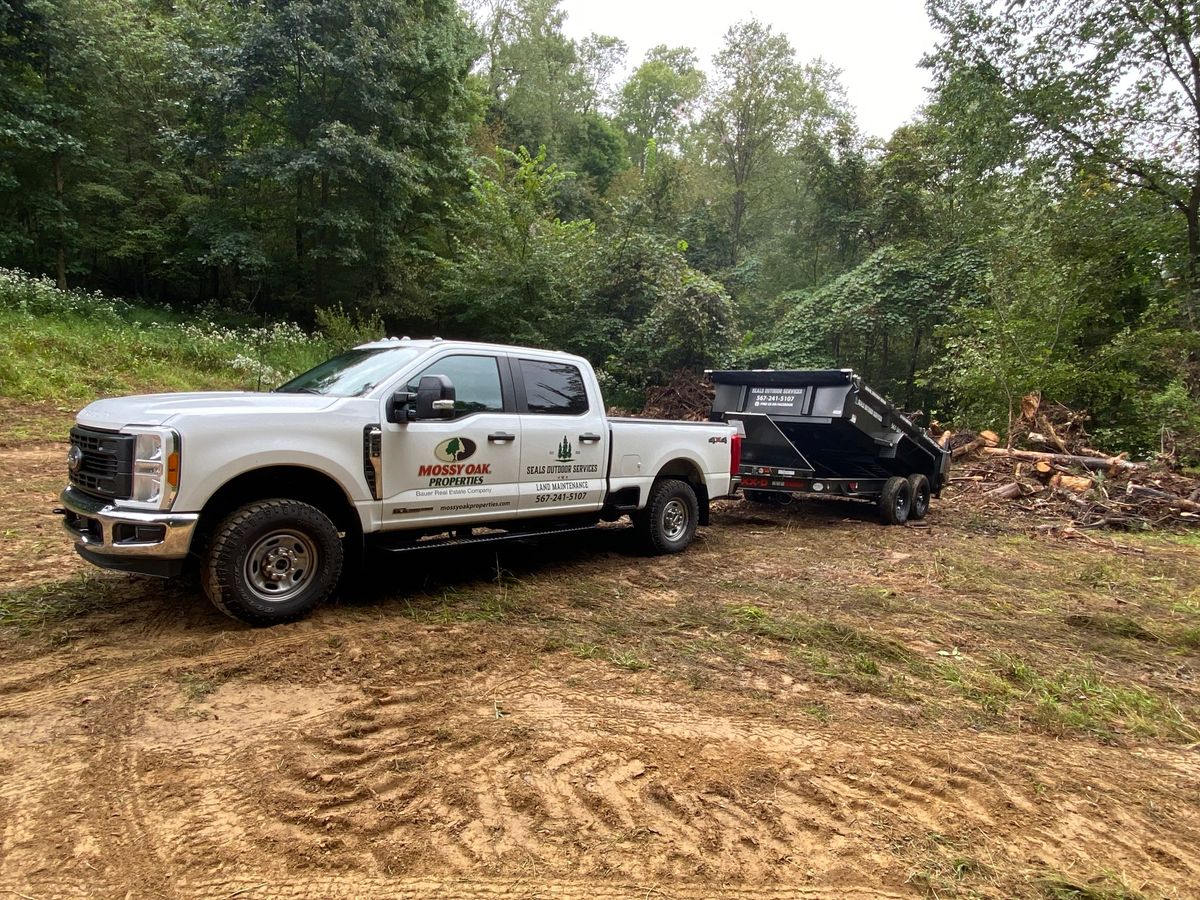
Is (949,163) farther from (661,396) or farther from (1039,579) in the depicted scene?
(1039,579)

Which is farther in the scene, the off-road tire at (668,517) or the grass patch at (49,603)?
the off-road tire at (668,517)

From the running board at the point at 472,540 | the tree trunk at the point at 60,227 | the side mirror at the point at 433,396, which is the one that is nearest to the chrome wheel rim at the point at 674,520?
the running board at the point at 472,540

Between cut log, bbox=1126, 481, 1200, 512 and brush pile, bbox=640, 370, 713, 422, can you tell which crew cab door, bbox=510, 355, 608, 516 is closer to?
cut log, bbox=1126, 481, 1200, 512

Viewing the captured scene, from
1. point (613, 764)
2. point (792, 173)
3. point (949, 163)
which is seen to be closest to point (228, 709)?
point (613, 764)

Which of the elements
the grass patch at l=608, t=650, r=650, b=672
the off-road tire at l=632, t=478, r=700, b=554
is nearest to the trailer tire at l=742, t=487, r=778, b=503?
the off-road tire at l=632, t=478, r=700, b=554

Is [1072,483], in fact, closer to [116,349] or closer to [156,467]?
[156,467]

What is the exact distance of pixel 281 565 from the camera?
4312 mm

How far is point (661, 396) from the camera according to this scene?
→ 18.6 metres

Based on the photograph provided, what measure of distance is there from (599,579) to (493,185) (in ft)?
56.9

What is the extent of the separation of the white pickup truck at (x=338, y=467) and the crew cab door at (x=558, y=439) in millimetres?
14

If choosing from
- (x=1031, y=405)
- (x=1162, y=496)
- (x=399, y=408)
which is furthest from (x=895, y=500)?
(x=399, y=408)

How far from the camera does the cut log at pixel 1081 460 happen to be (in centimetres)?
1162

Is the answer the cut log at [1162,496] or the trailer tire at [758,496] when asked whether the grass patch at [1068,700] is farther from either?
the cut log at [1162,496]

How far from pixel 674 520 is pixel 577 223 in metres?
17.8
